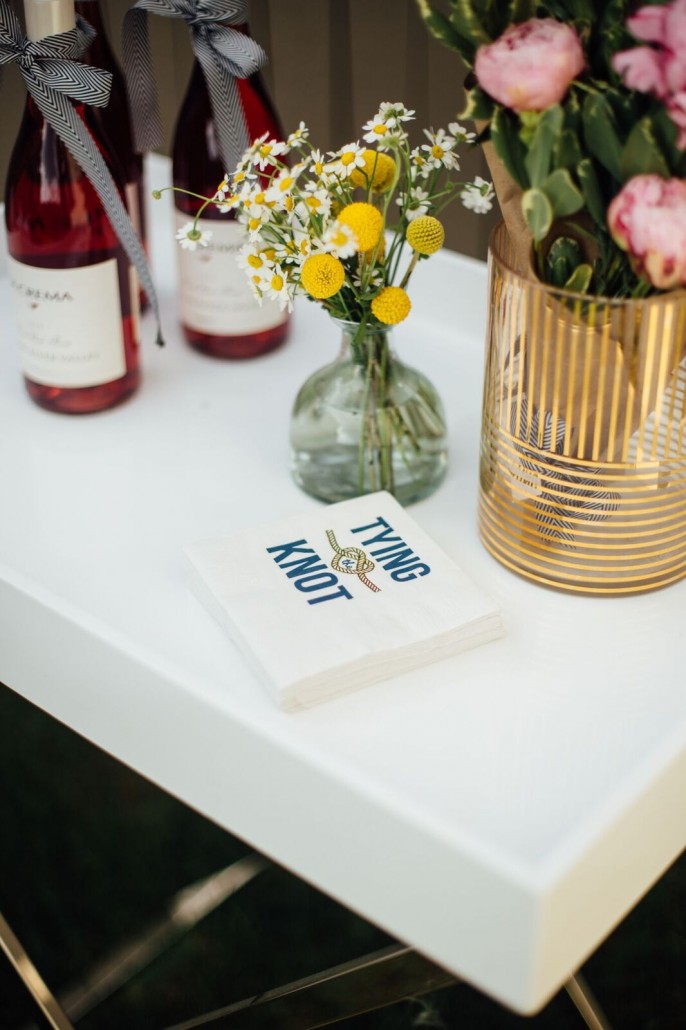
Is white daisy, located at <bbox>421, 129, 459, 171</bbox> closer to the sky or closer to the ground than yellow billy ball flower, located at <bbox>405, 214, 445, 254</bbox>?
closer to the sky

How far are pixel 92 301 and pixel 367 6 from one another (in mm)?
517

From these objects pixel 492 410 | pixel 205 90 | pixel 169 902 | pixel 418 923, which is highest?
pixel 205 90

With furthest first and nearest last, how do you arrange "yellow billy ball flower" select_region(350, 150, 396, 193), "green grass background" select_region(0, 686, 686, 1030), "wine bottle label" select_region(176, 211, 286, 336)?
"green grass background" select_region(0, 686, 686, 1030) → "wine bottle label" select_region(176, 211, 286, 336) → "yellow billy ball flower" select_region(350, 150, 396, 193)

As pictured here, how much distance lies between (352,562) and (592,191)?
27 cm

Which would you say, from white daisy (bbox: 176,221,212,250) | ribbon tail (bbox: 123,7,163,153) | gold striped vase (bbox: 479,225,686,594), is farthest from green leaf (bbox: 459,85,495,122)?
ribbon tail (bbox: 123,7,163,153)

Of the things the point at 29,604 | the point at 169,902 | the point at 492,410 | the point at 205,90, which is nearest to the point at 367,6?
the point at 205,90

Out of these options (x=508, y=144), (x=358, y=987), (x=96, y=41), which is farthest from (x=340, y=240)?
(x=358, y=987)

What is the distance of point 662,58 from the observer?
1.68 feet

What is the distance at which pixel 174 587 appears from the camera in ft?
2.47

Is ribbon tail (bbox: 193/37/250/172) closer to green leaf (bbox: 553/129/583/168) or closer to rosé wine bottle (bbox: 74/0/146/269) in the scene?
rosé wine bottle (bbox: 74/0/146/269)

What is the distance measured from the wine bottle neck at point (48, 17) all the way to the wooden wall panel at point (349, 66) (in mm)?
441

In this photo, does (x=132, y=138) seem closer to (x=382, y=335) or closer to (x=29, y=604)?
(x=382, y=335)

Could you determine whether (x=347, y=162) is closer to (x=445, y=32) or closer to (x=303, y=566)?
(x=445, y=32)

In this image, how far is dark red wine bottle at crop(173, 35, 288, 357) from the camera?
96cm
